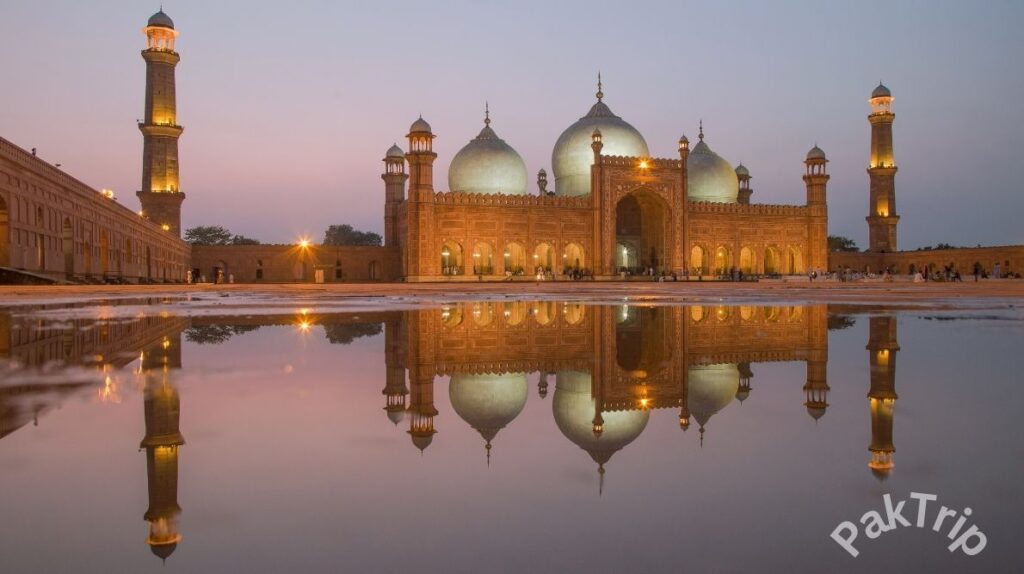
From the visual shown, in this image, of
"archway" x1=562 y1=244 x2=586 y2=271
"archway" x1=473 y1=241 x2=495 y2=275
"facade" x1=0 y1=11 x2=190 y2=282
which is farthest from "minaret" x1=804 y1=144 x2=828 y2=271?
Result: "facade" x1=0 y1=11 x2=190 y2=282

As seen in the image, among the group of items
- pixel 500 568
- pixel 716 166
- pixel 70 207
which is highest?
pixel 716 166

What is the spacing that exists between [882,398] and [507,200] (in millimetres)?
30723

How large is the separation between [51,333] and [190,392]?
262 cm

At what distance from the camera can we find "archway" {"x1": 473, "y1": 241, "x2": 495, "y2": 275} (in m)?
31.8

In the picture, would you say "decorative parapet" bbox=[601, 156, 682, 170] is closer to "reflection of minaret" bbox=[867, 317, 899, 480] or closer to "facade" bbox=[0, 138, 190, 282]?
"facade" bbox=[0, 138, 190, 282]

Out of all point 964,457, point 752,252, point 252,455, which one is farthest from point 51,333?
point 752,252

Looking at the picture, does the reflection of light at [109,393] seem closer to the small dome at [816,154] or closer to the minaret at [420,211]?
the minaret at [420,211]

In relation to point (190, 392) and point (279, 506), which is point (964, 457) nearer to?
point (279, 506)

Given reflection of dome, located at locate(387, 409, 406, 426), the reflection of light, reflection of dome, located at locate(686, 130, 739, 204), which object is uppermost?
reflection of dome, located at locate(686, 130, 739, 204)

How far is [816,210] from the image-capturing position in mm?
37219

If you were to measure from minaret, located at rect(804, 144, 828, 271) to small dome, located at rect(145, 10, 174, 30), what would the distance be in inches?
1181

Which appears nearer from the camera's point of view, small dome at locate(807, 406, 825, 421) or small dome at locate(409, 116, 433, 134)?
small dome at locate(807, 406, 825, 421)

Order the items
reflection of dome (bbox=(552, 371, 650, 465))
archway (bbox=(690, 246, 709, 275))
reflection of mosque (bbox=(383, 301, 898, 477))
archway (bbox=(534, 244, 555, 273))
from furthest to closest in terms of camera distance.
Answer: archway (bbox=(690, 246, 709, 275)), archway (bbox=(534, 244, 555, 273)), reflection of mosque (bbox=(383, 301, 898, 477)), reflection of dome (bbox=(552, 371, 650, 465))

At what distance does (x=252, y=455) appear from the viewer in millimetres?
1374
